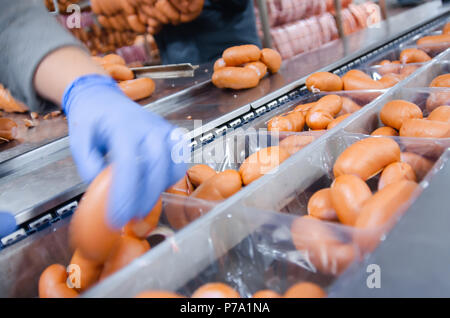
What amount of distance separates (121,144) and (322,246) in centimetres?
44

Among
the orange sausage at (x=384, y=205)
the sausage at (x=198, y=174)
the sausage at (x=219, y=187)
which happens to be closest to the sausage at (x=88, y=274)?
the sausage at (x=219, y=187)

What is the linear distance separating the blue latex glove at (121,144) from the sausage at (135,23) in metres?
1.97

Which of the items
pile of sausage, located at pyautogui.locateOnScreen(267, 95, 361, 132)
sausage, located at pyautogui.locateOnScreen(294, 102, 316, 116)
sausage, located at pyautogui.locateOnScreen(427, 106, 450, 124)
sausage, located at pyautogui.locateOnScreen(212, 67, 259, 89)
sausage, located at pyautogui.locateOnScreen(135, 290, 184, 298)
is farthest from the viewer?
sausage, located at pyautogui.locateOnScreen(212, 67, 259, 89)

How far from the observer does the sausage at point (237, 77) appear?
5.58 ft

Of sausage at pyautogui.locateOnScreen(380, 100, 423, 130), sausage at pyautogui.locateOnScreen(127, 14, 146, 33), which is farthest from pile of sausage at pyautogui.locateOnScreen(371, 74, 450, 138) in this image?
sausage at pyautogui.locateOnScreen(127, 14, 146, 33)

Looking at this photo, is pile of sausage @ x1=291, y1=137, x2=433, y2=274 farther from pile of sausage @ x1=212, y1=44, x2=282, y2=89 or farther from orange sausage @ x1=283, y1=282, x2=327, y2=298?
pile of sausage @ x1=212, y1=44, x2=282, y2=89

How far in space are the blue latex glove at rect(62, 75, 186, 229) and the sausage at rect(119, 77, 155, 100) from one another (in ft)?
2.33

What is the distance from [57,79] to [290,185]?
0.67 meters

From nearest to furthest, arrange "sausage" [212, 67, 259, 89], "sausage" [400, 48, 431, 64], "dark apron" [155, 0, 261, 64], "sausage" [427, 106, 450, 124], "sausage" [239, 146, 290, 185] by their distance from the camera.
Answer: "sausage" [239, 146, 290, 185], "sausage" [427, 106, 450, 124], "sausage" [212, 67, 259, 89], "sausage" [400, 48, 431, 64], "dark apron" [155, 0, 261, 64]

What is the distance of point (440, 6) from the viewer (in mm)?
3439

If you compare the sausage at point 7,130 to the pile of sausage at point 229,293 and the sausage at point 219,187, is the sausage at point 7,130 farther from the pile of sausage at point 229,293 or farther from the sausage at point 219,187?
the pile of sausage at point 229,293

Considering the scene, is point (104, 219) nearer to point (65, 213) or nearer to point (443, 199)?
point (65, 213)

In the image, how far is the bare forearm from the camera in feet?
3.33
